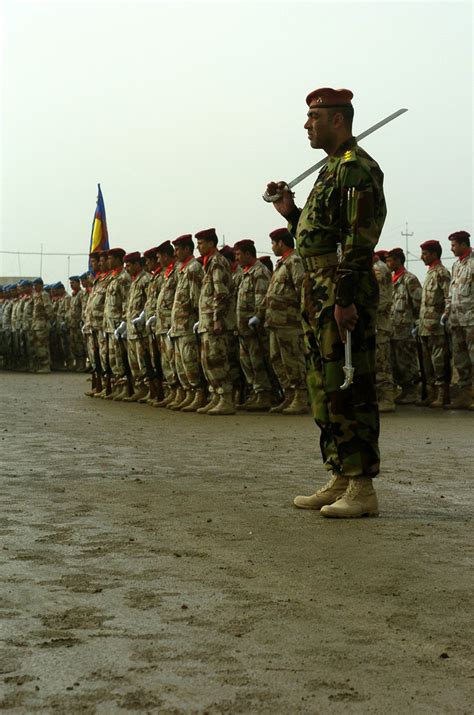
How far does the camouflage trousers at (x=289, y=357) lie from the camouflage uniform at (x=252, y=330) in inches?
26.7

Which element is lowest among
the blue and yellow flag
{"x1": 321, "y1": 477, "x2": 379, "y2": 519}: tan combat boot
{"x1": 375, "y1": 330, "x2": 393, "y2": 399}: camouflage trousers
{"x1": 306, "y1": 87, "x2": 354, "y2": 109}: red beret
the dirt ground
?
the dirt ground

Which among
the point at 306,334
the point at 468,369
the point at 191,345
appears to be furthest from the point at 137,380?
the point at 306,334

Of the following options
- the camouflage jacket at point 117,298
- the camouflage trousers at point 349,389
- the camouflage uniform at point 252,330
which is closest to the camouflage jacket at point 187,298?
the camouflage uniform at point 252,330

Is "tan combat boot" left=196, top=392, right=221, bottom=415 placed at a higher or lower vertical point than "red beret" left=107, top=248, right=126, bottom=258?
lower

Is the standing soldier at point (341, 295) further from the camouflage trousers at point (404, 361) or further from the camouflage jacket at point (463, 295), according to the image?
the camouflage trousers at point (404, 361)

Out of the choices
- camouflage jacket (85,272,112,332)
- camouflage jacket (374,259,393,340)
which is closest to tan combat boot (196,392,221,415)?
camouflage jacket (374,259,393,340)

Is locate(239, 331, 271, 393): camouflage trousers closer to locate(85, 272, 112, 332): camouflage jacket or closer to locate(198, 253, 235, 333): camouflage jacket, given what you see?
locate(198, 253, 235, 333): camouflage jacket

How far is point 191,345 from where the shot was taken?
14.9m

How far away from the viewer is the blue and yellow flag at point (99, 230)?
26562mm

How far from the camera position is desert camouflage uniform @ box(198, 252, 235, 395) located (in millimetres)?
14094

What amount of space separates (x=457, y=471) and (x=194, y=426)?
14.6ft

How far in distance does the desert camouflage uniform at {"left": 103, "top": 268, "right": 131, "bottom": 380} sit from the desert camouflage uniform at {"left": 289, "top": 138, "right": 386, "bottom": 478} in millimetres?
11571

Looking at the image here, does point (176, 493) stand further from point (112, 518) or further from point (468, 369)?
point (468, 369)

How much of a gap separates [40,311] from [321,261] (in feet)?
75.5
